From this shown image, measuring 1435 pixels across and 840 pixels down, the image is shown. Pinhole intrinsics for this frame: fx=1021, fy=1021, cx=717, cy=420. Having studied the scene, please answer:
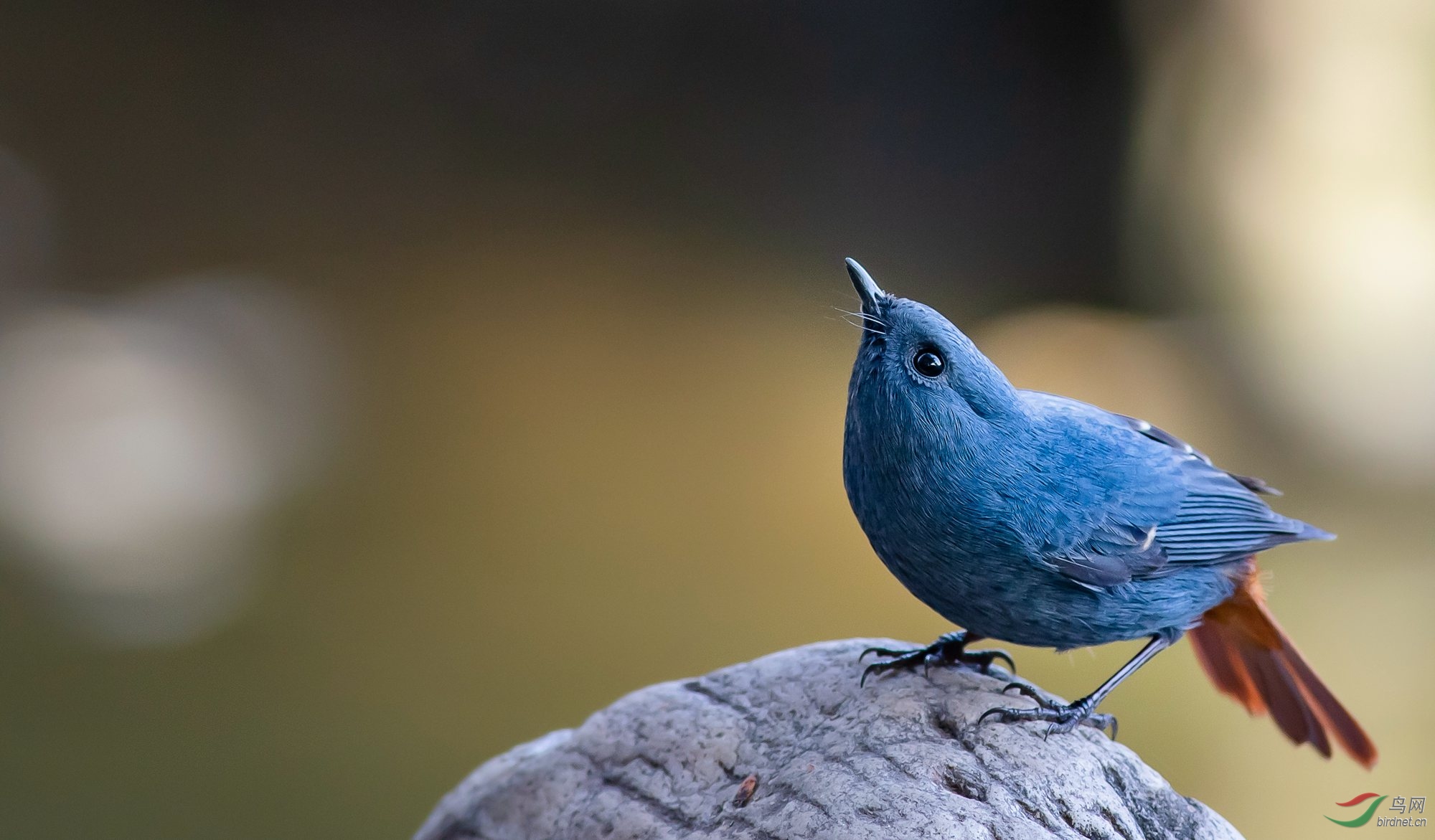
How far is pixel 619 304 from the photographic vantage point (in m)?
3.88

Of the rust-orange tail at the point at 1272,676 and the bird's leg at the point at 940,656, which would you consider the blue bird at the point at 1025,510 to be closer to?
the bird's leg at the point at 940,656

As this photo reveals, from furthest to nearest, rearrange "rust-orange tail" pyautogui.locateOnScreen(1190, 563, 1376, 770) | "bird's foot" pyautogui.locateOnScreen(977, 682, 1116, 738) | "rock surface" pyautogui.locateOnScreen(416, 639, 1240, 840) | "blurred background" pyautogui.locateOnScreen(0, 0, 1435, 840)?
"blurred background" pyautogui.locateOnScreen(0, 0, 1435, 840)
"rust-orange tail" pyautogui.locateOnScreen(1190, 563, 1376, 770)
"bird's foot" pyautogui.locateOnScreen(977, 682, 1116, 738)
"rock surface" pyautogui.locateOnScreen(416, 639, 1240, 840)

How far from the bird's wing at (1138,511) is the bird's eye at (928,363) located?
9.9 inches

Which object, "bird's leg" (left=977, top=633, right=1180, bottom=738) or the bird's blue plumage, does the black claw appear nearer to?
"bird's leg" (left=977, top=633, right=1180, bottom=738)

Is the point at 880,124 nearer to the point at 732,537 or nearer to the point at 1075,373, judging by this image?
the point at 1075,373

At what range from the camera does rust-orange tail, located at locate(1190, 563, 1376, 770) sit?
1.90 metres

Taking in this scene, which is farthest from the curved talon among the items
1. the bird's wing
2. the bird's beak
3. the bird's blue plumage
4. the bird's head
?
the bird's beak

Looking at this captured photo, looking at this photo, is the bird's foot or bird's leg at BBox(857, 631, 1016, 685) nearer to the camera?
the bird's foot

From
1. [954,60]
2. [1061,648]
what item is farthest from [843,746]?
[954,60]

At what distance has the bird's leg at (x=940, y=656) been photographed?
5.82ft

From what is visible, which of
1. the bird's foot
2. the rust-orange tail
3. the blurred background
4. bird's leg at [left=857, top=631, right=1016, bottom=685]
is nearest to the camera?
the bird's foot

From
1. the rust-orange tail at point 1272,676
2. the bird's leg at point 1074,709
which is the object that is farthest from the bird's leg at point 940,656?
the rust-orange tail at point 1272,676

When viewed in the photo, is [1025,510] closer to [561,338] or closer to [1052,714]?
[1052,714]

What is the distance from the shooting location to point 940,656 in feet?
5.92
